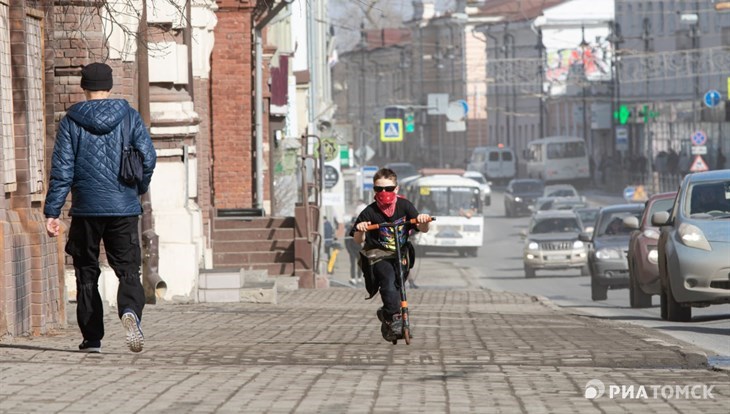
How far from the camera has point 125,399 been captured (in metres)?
8.43

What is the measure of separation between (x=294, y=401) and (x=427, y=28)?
4951 inches

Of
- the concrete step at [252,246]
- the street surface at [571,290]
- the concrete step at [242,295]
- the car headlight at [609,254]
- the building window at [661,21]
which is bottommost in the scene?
the street surface at [571,290]

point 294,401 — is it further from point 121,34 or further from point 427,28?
point 427,28

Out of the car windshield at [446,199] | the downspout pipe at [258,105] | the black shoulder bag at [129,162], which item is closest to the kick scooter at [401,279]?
the black shoulder bag at [129,162]

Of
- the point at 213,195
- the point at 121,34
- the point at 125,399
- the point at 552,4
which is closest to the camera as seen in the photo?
the point at 125,399

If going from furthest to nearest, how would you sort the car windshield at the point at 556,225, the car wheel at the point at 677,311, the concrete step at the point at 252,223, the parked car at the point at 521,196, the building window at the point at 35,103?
the parked car at the point at 521,196
the car windshield at the point at 556,225
the concrete step at the point at 252,223
the car wheel at the point at 677,311
the building window at the point at 35,103

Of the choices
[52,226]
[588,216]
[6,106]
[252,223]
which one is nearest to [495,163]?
[588,216]

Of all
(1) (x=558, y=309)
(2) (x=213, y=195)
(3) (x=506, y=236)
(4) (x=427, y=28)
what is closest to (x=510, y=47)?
(4) (x=427, y=28)

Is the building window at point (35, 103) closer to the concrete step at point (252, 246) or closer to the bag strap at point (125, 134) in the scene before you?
the bag strap at point (125, 134)

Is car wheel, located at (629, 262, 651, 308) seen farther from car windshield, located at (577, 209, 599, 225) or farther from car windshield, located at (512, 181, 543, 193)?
car windshield, located at (512, 181, 543, 193)

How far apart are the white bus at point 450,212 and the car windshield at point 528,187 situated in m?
21.1

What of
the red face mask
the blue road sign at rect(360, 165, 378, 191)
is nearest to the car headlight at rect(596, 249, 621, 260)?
the red face mask

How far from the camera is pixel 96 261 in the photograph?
10938mm

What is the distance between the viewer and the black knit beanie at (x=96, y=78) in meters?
10.8
